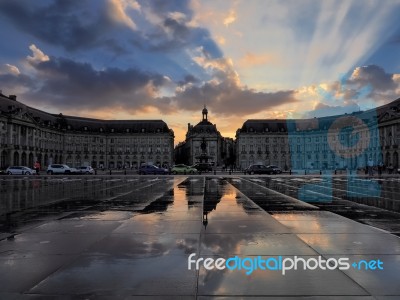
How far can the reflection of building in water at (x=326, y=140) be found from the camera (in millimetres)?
125188

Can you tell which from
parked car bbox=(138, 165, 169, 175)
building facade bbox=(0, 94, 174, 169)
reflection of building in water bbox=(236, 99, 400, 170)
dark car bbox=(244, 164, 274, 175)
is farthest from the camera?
reflection of building in water bbox=(236, 99, 400, 170)

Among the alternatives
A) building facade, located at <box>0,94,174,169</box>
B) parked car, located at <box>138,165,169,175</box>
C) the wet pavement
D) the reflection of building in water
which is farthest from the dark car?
building facade, located at <box>0,94,174,169</box>

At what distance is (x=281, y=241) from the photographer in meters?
8.70

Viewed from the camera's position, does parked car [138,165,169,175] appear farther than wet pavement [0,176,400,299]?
Yes

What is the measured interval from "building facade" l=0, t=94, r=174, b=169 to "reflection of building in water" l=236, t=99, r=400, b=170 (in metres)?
38.3

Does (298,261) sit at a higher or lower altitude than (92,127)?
lower

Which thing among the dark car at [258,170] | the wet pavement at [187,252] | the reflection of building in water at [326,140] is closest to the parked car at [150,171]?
the dark car at [258,170]

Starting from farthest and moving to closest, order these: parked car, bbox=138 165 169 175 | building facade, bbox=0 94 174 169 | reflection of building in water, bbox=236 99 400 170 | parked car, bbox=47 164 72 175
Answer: reflection of building in water, bbox=236 99 400 170 → building facade, bbox=0 94 174 169 → parked car, bbox=47 164 72 175 → parked car, bbox=138 165 169 175

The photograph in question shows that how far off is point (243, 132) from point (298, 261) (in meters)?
174

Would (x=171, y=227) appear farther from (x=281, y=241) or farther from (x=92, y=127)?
(x=92, y=127)

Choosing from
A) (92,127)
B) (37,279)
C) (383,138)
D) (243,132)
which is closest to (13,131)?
(92,127)

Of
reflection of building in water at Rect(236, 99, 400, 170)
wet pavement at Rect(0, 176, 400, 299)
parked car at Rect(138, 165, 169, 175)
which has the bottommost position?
wet pavement at Rect(0, 176, 400, 299)

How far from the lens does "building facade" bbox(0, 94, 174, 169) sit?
11262 centimetres

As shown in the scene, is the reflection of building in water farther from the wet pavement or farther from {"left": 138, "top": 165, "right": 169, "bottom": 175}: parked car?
the wet pavement
